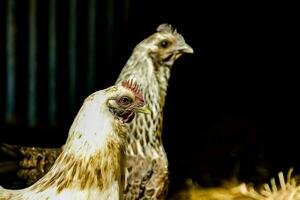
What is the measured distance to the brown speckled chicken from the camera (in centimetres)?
372

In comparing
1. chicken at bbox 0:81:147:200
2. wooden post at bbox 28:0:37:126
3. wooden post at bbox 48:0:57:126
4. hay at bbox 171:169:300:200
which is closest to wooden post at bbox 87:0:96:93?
wooden post at bbox 48:0:57:126

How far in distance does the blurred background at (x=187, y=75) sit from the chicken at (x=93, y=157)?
208 cm

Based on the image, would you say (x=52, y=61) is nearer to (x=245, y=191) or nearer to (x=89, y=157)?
(x=245, y=191)

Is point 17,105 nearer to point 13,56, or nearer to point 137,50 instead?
point 13,56

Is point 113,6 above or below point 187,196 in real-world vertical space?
above

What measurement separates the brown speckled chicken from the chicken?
2.41 ft

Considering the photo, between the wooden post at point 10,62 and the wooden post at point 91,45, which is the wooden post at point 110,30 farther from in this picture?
the wooden post at point 10,62

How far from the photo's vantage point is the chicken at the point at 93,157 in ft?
9.20

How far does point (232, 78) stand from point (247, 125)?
503mm

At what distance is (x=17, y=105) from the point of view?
18.7 feet

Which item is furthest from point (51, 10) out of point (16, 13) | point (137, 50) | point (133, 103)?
point (133, 103)

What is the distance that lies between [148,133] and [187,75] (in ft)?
6.94

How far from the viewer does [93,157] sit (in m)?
2.85

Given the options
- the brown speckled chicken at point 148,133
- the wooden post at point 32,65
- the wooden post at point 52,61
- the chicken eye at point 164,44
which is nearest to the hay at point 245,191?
the brown speckled chicken at point 148,133
